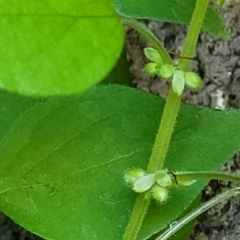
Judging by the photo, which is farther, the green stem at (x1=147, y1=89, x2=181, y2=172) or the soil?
the soil

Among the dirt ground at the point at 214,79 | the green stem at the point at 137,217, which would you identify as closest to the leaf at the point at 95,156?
the green stem at the point at 137,217

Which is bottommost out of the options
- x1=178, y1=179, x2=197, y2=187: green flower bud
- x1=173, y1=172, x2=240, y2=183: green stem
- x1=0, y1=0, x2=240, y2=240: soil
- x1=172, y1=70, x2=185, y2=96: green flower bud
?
x1=0, y1=0, x2=240, y2=240: soil

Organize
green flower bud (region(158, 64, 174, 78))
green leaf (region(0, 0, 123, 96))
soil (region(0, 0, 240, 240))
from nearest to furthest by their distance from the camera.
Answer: green leaf (region(0, 0, 123, 96))
green flower bud (region(158, 64, 174, 78))
soil (region(0, 0, 240, 240))

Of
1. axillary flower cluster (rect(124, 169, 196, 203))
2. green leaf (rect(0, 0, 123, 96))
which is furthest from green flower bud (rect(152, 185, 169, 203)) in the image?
green leaf (rect(0, 0, 123, 96))

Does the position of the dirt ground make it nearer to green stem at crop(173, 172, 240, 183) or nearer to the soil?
the soil

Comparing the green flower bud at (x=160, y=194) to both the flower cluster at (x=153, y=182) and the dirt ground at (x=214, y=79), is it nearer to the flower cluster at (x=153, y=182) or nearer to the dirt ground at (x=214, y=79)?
the flower cluster at (x=153, y=182)

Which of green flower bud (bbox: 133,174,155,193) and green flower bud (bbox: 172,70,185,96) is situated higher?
green flower bud (bbox: 172,70,185,96)

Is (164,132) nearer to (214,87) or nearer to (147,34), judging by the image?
(147,34)

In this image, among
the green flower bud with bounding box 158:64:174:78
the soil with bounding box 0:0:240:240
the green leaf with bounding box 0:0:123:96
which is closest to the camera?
the green leaf with bounding box 0:0:123:96
